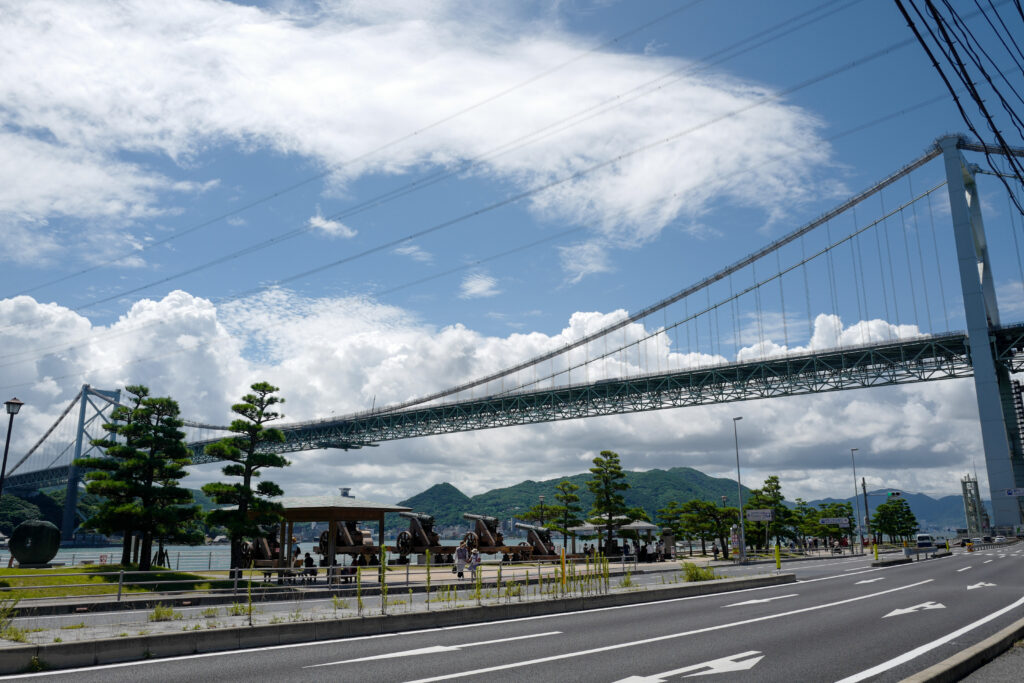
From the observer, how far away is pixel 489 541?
4572cm

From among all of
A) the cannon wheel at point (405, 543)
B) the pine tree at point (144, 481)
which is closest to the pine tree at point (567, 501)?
the cannon wheel at point (405, 543)

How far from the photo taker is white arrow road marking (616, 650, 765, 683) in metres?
9.20

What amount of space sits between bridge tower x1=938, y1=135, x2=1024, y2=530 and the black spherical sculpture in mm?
64570

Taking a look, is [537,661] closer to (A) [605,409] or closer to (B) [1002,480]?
(B) [1002,480]

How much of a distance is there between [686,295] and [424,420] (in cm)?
4052

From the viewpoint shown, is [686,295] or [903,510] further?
[903,510]

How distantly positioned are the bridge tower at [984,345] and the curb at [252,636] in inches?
2099

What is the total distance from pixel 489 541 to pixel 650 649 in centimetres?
3523

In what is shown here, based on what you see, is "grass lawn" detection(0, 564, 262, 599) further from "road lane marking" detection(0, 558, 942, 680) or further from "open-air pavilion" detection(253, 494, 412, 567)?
"road lane marking" detection(0, 558, 942, 680)

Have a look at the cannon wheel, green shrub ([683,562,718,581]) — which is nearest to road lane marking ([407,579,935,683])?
green shrub ([683,562,718,581])

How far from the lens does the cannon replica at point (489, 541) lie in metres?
45.0

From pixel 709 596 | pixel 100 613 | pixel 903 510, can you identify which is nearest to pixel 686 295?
pixel 903 510

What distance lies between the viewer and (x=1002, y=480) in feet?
191

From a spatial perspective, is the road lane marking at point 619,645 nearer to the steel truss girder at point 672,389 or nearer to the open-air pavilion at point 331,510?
the open-air pavilion at point 331,510
